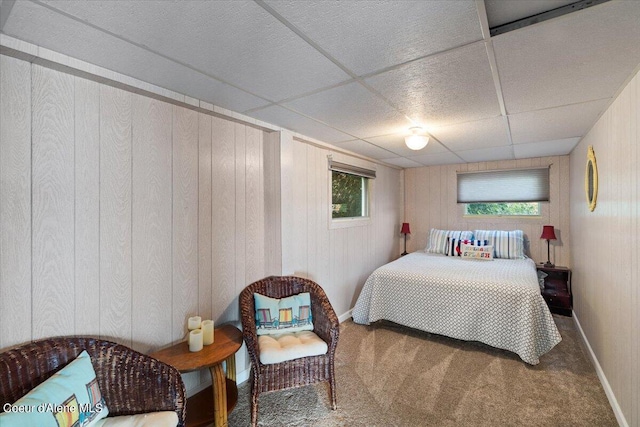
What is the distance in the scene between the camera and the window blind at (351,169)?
353 centimetres

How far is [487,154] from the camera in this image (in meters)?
3.93

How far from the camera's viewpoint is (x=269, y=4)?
106 cm

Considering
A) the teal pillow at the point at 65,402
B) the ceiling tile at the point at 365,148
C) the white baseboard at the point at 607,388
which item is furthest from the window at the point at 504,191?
the teal pillow at the point at 65,402

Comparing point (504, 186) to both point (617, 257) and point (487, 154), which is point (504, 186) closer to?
point (487, 154)

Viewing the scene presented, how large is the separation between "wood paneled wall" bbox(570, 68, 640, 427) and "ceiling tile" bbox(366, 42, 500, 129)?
75 centimetres

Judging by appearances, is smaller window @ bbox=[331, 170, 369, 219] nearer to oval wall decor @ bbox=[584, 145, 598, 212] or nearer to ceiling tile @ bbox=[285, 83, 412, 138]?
ceiling tile @ bbox=[285, 83, 412, 138]

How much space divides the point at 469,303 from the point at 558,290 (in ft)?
6.05

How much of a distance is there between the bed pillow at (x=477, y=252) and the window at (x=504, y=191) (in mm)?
891

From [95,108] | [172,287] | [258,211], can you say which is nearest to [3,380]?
[172,287]

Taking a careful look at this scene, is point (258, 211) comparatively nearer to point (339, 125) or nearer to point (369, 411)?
point (339, 125)

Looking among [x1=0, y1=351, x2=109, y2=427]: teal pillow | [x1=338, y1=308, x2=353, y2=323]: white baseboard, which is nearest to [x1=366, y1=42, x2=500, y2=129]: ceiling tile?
[x1=0, y1=351, x2=109, y2=427]: teal pillow

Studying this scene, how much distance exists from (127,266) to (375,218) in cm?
336

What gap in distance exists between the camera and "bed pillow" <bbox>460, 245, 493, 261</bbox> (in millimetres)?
3908

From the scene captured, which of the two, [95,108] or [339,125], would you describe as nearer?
[95,108]
